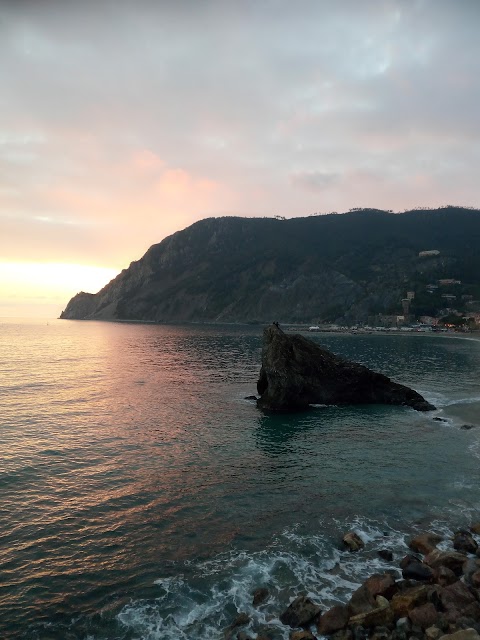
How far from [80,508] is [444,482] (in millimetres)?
26988

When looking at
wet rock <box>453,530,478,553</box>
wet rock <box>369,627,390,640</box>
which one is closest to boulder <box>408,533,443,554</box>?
wet rock <box>453,530,478,553</box>

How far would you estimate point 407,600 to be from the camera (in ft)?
57.0

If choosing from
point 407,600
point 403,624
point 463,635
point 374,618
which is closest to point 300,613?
point 374,618

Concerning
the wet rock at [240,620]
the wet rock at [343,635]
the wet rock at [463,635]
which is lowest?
the wet rock at [240,620]

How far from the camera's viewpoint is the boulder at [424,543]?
22625 mm

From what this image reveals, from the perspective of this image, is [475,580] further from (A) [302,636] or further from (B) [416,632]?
(A) [302,636]

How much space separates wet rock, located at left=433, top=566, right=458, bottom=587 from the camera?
1944cm

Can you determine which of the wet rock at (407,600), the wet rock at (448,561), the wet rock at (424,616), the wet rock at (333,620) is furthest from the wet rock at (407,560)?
the wet rock at (333,620)

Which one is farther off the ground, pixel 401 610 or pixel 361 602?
pixel 401 610

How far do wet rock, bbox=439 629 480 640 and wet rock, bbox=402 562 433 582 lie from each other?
570 centimetres

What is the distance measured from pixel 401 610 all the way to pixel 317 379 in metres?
43.5

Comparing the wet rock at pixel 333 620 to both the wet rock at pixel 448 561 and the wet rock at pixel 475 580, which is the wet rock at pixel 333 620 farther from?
the wet rock at pixel 475 580

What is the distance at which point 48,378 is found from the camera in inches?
3031

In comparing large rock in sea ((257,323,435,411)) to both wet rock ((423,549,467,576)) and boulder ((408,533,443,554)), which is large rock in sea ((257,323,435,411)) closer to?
boulder ((408,533,443,554))
